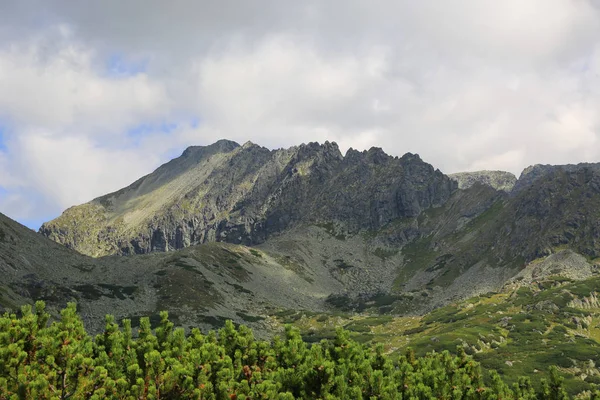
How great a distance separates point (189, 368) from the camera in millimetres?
20594

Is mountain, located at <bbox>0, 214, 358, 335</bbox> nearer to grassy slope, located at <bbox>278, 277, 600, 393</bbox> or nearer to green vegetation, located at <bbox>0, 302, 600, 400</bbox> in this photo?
grassy slope, located at <bbox>278, 277, 600, 393</bbox>

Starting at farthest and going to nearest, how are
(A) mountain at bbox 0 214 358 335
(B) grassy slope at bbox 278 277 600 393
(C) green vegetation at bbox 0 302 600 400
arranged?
1. (A) mountain at bbox 0 214 358 335
2. (B) grassy slope at bbox 278 277 600 393
3. (C) green vegetation at bbox 0 302 600 400

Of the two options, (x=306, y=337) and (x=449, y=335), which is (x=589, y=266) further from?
(x=306, y=337)

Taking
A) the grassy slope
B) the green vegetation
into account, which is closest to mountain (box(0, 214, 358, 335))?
the grassy slope

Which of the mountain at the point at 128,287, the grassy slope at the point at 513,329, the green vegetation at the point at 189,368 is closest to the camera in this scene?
the green vegetation at the point at 189,368

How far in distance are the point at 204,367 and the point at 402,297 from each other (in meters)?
178

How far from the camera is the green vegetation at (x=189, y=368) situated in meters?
19.4

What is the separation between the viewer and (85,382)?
760 inches

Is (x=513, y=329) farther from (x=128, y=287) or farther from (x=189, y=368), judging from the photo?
(x=128, y=287)

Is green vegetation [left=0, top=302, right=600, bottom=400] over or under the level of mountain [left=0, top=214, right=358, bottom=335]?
under

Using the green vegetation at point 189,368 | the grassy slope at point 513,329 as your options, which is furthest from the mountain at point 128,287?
the green vegetation at point 189,368

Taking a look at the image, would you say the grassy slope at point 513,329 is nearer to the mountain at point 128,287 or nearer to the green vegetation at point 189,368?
the mountain at point 128,287

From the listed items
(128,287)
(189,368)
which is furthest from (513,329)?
(128,287)

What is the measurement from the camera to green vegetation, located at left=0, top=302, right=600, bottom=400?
19.4m
